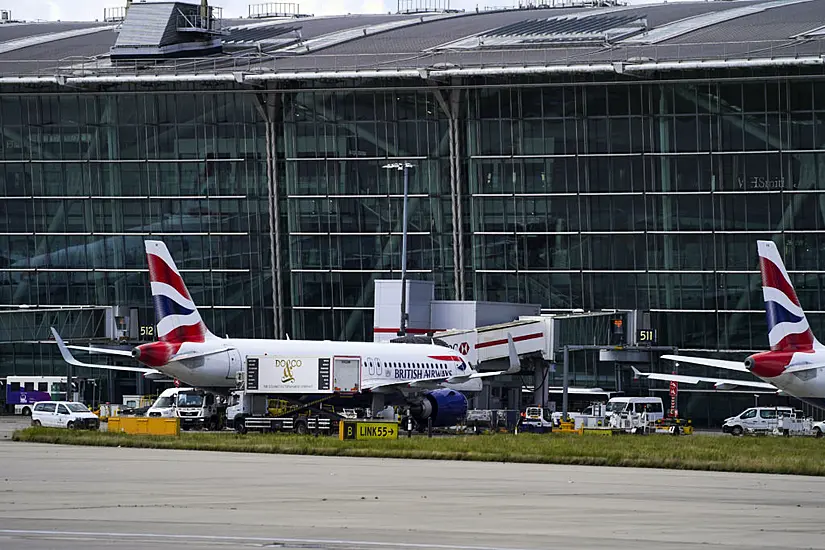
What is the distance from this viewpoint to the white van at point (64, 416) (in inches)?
2685

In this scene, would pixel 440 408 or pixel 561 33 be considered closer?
pixel 440 408

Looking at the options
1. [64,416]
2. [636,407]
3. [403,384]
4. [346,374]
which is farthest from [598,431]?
[64,416]

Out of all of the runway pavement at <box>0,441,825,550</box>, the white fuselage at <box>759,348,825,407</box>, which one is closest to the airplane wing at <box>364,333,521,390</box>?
the white fuselage at <box>759,348,825,407</box>

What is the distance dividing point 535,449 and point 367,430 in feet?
28.8

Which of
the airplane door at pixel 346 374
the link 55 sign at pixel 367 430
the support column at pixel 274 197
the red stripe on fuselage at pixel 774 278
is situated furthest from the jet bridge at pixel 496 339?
the link 55 sign at pixel 367 430

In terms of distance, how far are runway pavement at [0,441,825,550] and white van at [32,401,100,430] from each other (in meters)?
27.8

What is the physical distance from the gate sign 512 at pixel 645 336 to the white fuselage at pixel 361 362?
60.9 feet

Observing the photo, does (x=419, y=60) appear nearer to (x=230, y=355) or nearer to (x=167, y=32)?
(x=167, y=32)

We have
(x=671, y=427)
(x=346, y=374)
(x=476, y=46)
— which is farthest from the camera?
(x=476, y=46)

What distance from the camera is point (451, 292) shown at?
9475cm

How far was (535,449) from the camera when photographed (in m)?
46.1

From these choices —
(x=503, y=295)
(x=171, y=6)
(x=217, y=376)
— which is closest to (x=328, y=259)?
(x=503, y=295)

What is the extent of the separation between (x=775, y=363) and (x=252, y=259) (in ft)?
162

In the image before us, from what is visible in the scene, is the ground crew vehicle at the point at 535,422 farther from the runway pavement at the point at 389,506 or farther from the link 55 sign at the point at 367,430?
the runway pavement at the point at 389,506
